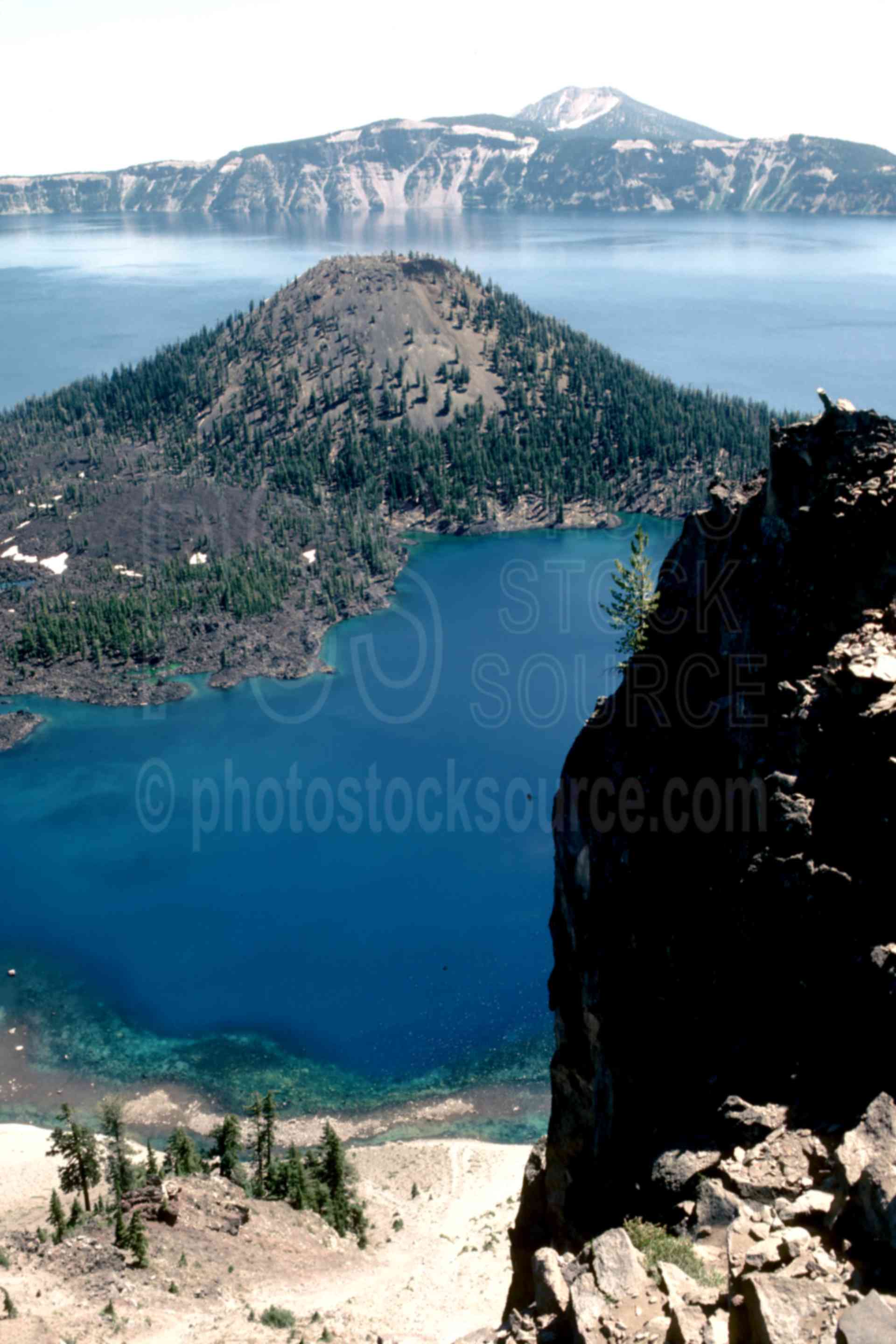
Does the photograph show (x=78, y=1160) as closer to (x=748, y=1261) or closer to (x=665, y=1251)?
(x=665, y=1251)

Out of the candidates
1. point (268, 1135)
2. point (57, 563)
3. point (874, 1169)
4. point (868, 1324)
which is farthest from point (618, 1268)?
point (57, 563)

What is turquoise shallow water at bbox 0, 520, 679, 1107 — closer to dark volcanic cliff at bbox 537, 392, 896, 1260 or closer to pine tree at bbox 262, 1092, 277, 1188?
pine tree at bbox 262, 1092, 277, 1188

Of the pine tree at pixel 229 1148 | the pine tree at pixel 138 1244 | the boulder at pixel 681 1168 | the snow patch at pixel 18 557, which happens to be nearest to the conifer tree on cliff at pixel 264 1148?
the pine tree at pixel 229 1148

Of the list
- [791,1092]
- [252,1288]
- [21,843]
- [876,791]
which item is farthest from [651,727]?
[21,843]

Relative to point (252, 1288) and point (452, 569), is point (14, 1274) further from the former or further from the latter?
point (452, 569)

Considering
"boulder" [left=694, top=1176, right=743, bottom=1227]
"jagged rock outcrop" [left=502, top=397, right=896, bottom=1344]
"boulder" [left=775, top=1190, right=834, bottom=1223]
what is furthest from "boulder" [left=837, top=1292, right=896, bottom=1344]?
"boulder" [left=694, top=1176, right=743, bottom=1227]

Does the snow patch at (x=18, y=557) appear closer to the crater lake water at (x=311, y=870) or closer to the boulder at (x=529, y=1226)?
the crater lake water at (x=311, y=870)
